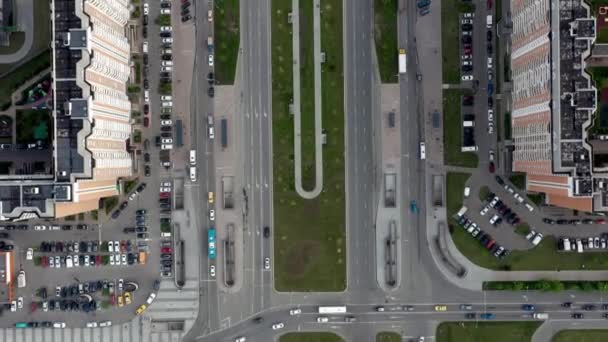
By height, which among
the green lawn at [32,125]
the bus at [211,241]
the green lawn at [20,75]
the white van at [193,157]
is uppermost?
the green lawn at [20,75]

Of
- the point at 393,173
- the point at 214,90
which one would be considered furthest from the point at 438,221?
the point at 214,90

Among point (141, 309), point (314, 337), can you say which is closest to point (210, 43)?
point (141, 309)

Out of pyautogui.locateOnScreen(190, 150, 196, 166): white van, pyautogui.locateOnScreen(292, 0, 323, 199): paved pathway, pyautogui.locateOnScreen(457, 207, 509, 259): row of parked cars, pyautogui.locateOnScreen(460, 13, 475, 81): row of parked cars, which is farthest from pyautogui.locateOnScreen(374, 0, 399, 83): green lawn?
pyautogui.locateOnScreen(190, 150, 196, 166): white van

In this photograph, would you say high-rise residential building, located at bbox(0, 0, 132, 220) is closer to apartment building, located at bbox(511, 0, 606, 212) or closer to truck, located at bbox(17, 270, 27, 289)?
truck, located at bbox(17, 270, 27, 289)

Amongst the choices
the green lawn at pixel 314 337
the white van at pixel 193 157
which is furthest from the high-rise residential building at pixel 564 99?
the white van at pixel 193 157

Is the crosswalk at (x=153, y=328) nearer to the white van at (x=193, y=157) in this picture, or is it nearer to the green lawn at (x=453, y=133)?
the white van at (x=193, y=157)

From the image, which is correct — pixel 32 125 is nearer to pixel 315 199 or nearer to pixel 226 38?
pixel 226 38
